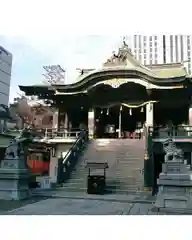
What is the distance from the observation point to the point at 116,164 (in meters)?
10.1

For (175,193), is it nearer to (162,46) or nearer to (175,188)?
(175,188)

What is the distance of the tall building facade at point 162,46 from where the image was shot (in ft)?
25.3

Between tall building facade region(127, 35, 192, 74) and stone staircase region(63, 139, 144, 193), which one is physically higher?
tall building facade region(127, 35, 192, 74)

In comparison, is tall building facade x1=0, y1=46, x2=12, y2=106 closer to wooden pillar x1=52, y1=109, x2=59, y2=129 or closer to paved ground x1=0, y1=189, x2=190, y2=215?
paved ground x1=0, y1=189, x2=190, y2=215

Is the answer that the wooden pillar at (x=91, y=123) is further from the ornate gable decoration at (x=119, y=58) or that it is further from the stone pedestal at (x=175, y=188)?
the stone pedestal at (x=175, y=188)

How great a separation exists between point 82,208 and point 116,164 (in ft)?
13.3

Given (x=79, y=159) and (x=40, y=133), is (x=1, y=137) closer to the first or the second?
(x=40, y=133)

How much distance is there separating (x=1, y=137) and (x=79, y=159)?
4.61m

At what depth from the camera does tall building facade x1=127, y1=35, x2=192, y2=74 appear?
772cm

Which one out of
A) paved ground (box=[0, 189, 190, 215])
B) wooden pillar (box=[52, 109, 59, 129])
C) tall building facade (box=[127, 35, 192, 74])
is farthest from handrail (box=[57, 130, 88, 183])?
tall building facade (box=[127, 35, 192, 74])

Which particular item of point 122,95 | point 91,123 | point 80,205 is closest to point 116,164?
point 80,205

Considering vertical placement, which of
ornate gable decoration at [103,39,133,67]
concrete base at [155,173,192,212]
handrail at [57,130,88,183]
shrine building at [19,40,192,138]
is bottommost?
concrete base at [155,173,192,212]

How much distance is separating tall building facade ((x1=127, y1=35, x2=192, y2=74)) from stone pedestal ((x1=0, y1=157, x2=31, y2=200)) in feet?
15.4

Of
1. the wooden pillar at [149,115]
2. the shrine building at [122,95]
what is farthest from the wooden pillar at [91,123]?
the wooden pillar at [149,115]
